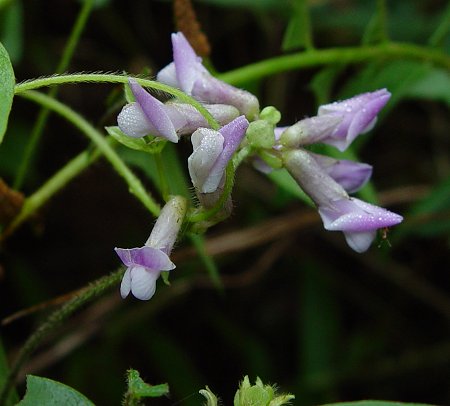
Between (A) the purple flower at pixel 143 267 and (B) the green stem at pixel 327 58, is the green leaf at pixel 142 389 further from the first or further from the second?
(B) the green stem at pixel 327 58

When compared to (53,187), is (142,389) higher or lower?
lower

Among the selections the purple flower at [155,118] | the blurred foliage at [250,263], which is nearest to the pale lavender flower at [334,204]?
the purple flower at [155,118]

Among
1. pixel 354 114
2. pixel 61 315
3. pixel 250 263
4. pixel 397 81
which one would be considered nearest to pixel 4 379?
pixel 61 315

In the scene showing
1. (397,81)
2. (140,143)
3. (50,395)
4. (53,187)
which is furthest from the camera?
(397,81)

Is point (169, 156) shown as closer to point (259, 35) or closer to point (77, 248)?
point (77, 248)

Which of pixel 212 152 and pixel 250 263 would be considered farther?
pixel 250 263

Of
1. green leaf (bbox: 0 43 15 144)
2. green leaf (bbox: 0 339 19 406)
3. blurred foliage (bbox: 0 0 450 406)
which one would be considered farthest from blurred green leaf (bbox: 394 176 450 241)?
green leaf (bbox: 0 43 15 144)

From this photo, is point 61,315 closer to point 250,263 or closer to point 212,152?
point 212,152
